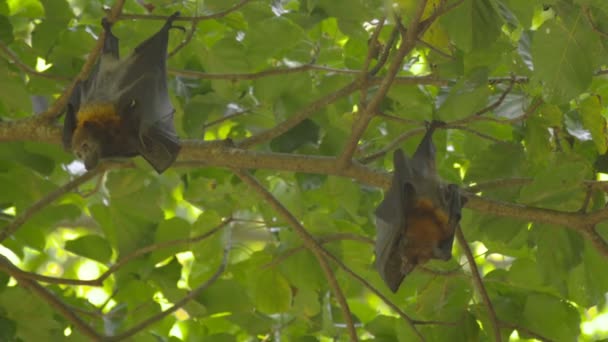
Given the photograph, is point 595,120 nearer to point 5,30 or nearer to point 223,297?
point 223,297

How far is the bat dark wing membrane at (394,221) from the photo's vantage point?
3.73 meters

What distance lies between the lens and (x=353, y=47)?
5.25m

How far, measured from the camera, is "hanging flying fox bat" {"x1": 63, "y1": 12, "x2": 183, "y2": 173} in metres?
3.64

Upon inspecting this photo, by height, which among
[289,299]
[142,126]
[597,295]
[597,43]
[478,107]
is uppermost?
[597,43]

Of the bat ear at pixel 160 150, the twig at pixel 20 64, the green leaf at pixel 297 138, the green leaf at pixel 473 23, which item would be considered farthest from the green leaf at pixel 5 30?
the green leaf at pixel 473 23

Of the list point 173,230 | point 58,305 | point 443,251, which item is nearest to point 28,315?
point 58,305

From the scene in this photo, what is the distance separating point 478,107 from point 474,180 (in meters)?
0.38

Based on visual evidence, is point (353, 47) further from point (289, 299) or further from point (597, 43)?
point (597, 43)

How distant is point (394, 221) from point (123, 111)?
1242 mm

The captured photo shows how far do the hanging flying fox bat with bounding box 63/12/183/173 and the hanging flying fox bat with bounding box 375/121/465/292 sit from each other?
941 mm

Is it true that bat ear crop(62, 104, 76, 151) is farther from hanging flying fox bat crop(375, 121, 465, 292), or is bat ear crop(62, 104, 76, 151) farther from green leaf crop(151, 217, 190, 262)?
hanging flying fox bat crop(375, 121, 465, 292)

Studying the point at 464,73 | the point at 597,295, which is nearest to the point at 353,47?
the point at 464,73

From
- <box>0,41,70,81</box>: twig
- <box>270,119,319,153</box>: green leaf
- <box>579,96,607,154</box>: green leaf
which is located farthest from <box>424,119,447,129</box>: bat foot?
<box>0,41,70,81</box>: twig

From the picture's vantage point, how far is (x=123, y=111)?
12.3 feet
